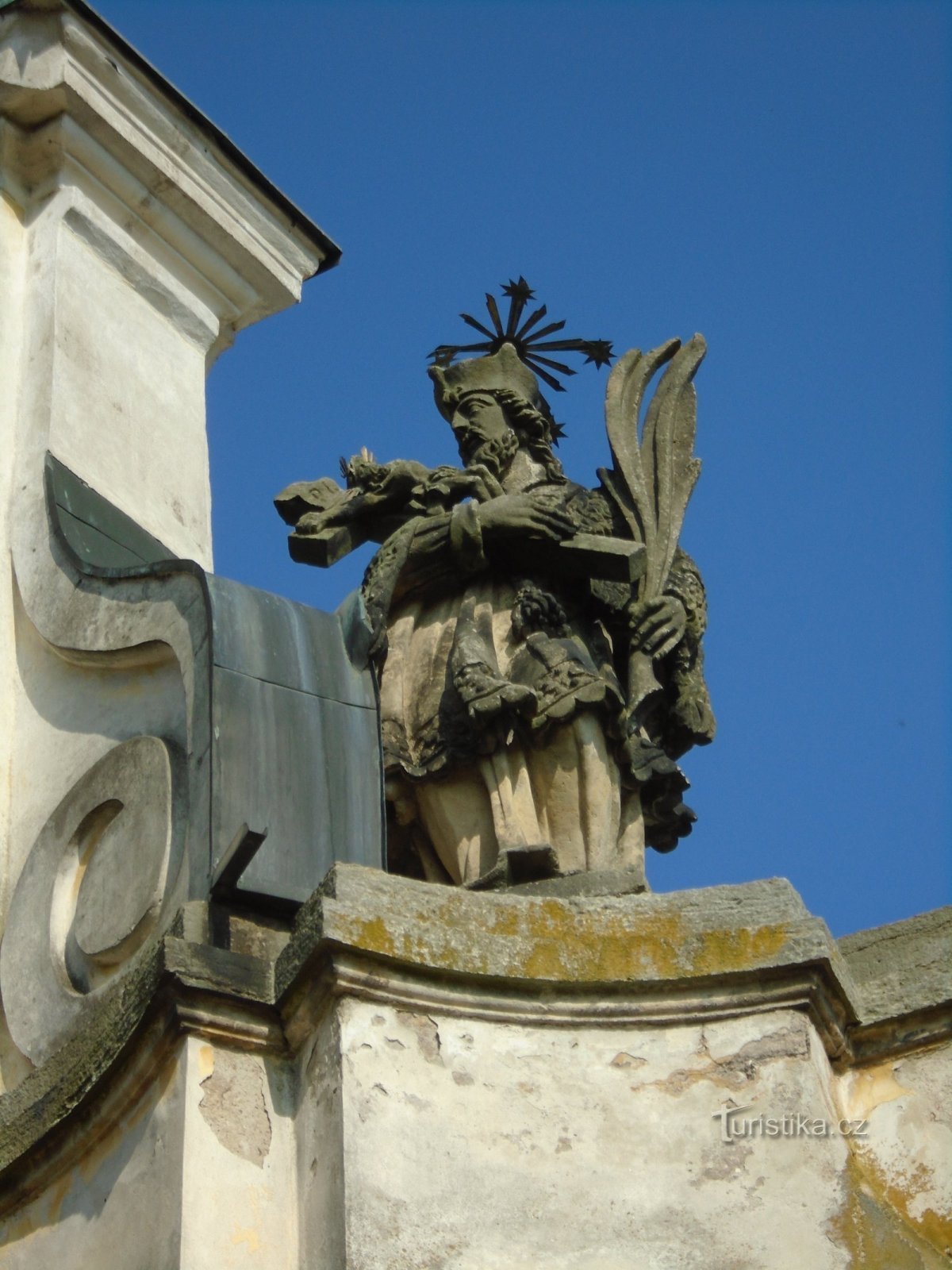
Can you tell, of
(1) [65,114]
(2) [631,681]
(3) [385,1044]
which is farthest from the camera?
(1) [65,114]

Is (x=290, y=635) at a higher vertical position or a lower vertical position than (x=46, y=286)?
lower

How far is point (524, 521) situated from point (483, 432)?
2.05 ft

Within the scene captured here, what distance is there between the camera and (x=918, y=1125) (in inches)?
210

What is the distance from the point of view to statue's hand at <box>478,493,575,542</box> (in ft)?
22.1

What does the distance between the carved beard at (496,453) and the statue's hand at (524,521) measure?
0.42 m

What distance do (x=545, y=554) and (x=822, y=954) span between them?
1745mm

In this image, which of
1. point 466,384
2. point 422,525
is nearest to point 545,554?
point 422,525

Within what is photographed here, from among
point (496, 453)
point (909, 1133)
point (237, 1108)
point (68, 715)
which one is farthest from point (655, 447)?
point (237, 1108)

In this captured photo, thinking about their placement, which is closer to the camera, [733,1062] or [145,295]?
[733,1062]

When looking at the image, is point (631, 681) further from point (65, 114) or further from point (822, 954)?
point (65, 114)

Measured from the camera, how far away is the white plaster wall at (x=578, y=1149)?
4.99 m

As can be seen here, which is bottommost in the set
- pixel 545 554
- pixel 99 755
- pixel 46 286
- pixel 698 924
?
pixel 698 924

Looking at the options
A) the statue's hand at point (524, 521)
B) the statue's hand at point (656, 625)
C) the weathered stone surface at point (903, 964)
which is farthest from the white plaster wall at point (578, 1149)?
the statue's hand at point (524, 521)

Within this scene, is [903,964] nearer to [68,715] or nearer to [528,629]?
[528,629]
